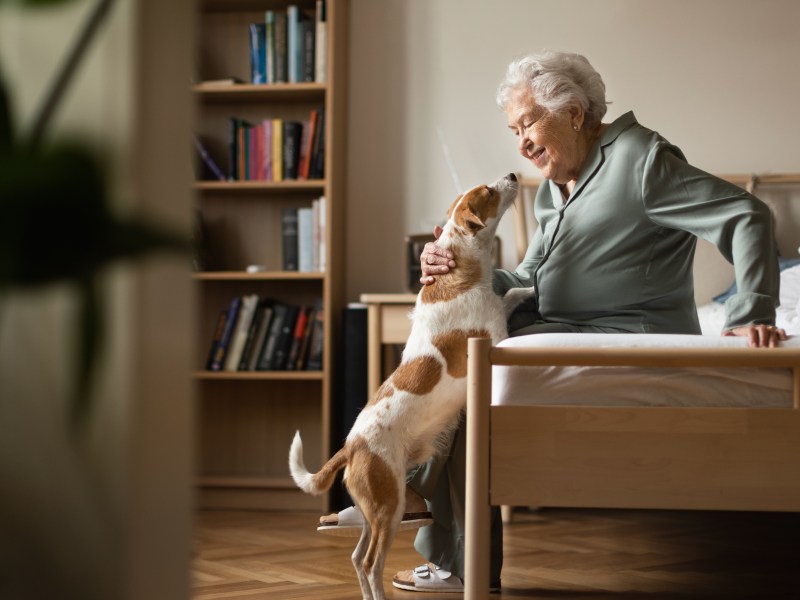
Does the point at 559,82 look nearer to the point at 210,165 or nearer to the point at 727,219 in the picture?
the point at 727,219

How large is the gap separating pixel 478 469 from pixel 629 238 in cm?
69

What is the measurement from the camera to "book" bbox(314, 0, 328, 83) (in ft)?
10.8

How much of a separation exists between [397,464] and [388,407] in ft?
0.36

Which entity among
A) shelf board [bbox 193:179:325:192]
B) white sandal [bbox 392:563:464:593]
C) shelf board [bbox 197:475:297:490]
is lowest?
shelf board [bbox 197:475:297:490]

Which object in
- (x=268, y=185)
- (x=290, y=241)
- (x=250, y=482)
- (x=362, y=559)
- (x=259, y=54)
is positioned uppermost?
(x=259, y=54)

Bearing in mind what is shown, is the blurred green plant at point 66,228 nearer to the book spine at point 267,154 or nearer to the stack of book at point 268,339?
the stack of book at point 268,339

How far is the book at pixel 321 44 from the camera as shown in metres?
3.28

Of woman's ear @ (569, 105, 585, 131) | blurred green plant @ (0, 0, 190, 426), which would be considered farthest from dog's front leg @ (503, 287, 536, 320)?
blurred green plant @ (0, 0, 190, 426)

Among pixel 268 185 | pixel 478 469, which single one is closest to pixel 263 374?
pixel 268 185

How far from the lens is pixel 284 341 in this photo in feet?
10.8

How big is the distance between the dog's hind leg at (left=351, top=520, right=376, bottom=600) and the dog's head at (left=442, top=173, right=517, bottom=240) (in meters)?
0.65

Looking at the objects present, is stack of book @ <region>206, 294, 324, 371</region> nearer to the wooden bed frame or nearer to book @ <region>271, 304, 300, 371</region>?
book @ <region>271, 304, 300, 371</region>

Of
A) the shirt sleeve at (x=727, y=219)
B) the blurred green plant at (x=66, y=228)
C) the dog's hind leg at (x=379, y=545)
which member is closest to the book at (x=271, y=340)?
the dog's hind leg at (x=379, y=545)

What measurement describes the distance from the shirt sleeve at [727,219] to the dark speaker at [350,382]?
1.47m
